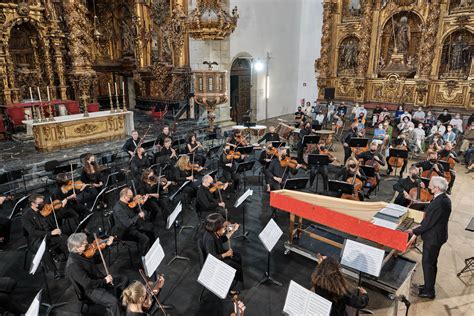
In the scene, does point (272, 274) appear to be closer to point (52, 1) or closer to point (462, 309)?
point (462, 309)

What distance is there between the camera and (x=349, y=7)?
17188 mm

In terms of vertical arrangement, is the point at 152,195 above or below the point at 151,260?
below

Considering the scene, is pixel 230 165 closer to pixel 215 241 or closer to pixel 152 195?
pixel 152 195

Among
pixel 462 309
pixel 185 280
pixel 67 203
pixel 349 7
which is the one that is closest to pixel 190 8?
pixel 349 7

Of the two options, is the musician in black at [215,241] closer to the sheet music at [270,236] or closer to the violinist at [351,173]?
the sheet music at [270,236]

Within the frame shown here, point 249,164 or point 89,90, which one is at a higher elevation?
point 89,90

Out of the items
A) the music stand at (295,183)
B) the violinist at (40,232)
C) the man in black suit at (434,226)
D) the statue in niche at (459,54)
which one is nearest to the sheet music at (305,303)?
the man in black suit at (434,226)

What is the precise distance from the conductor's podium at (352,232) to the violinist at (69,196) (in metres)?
3.96

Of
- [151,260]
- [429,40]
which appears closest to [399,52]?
[429,40]

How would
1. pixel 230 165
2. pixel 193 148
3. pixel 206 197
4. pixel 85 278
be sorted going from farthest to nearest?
1. pixel 193 148
2. pixel 230 165
3. pixel 206 197
4. pixel 85 278

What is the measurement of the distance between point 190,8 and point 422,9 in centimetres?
1032

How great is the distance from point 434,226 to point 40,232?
6.00 meters

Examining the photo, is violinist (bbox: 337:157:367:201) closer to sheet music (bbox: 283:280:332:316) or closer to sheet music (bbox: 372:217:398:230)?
sheet music (bbox: 372:217:398:230)

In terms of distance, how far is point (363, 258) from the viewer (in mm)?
4219
